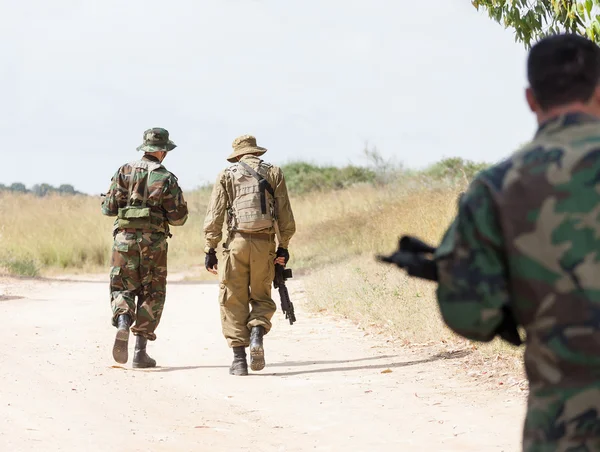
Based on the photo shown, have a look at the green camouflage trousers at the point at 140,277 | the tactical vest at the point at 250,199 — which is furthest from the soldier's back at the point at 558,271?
the green camouflage trousers at the point at 140,277

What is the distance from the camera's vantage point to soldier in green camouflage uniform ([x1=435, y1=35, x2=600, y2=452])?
8.89 ft

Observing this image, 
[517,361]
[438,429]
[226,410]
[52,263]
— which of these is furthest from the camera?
[52,263]

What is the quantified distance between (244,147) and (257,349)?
169 cm

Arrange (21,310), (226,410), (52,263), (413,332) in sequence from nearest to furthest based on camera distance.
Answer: (226,410), (413,332), (21,310), (52,263)

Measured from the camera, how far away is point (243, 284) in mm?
8875

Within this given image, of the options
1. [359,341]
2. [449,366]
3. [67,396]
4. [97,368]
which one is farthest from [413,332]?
[67,396]

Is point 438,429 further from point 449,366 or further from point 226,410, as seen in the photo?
point 449,366

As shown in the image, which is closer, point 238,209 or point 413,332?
point 238,209

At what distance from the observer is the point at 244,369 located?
887 cm

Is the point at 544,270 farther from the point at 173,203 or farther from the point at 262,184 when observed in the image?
the point at 173,203

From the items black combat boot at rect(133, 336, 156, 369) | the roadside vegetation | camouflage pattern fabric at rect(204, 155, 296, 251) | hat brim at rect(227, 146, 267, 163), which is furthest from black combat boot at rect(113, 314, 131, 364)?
the roadside vegetation

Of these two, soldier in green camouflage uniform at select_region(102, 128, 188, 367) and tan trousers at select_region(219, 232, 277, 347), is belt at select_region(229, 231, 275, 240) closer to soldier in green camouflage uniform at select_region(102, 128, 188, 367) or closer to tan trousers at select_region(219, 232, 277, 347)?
tan trousers at select_region(219, 232, 277, 347)

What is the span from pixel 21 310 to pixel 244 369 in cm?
601

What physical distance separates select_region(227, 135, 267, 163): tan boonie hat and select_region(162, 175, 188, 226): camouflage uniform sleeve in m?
0.66
